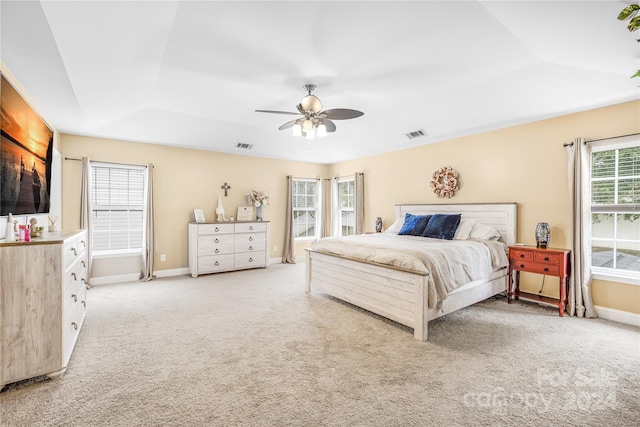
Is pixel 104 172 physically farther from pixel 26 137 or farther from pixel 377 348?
pixel 377 348

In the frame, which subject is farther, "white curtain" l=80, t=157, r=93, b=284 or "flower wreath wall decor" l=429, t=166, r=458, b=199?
"flower wreath wall decor" l=429, t=166, r=458, b=199

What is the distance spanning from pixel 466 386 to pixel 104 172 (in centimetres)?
578

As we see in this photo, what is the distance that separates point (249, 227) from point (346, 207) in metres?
2.43

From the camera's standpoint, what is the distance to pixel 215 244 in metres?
5.49

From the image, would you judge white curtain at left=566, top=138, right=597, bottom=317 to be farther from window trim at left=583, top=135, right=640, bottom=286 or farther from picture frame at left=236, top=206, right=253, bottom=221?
picture frame at left=236, top=206, right=253, bottom=221

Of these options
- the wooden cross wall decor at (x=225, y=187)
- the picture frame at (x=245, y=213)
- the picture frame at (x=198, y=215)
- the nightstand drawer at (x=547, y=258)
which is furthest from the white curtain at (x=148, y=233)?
the nightstand drawer at (x=547, y=258)

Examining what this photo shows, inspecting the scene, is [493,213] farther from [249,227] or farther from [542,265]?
[249,227]

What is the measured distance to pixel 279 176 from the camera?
6.75 meters

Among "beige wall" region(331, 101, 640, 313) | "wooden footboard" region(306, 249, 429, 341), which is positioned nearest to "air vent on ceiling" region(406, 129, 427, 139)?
"beige wall" region(331, 101, 640, 313)

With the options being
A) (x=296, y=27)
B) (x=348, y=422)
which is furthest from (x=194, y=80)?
(x=348, y=422)

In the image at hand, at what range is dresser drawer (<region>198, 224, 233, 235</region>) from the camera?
536 centimetres

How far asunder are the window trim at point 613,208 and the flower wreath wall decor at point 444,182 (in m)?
1.67

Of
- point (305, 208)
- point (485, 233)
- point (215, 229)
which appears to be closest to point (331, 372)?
point (485, 233)

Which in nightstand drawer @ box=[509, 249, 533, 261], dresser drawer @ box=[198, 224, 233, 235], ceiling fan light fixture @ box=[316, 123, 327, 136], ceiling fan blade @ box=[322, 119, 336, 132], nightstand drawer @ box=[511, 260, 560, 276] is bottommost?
nightstand drawer @ box=[511, 260, 560, 276]
